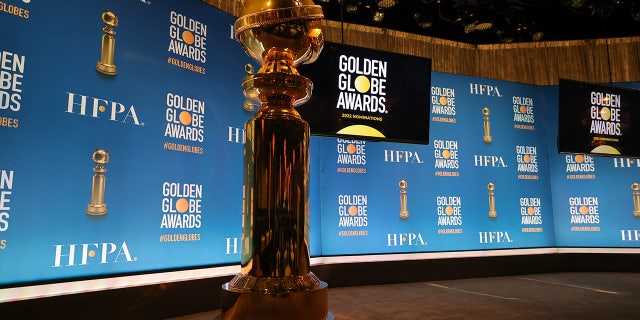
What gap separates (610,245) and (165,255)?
4.45m

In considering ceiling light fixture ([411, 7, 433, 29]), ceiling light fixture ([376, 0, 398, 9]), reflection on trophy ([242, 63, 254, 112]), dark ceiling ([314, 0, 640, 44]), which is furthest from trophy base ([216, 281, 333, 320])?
ceiling light fixture ([411, 7, 433, 29])

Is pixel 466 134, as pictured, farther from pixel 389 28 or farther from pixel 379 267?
pixel 379 267

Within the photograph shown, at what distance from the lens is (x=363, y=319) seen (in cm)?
246

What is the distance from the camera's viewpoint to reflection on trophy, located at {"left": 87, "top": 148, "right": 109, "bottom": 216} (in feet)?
6.91

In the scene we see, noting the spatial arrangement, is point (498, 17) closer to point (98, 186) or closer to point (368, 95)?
point (368, 95)

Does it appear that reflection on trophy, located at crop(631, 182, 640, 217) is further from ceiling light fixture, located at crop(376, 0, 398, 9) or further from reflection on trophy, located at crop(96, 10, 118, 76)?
reflection on trophy, located at crop(96, 10, 118, 76)

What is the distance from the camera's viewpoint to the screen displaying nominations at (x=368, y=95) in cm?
270

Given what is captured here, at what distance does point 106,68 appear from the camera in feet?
7.34

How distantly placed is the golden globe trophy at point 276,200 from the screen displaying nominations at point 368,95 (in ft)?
7.13

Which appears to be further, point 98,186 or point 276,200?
point 98,186

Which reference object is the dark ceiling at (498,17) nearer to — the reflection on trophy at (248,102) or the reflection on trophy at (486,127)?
the reflection on trophy at (486,127)

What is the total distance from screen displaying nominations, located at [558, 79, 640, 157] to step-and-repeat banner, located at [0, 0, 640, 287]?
64cm

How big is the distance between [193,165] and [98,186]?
606mm

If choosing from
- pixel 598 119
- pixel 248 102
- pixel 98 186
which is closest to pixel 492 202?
pixel 598 119
